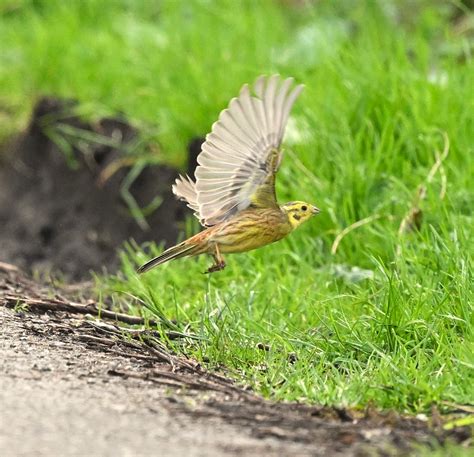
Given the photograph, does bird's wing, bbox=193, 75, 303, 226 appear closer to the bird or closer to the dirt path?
the bird

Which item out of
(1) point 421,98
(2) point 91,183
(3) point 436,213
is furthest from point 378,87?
(2) point 91,183

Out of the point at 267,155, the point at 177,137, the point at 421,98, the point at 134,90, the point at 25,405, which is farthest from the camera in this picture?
the point at 134,90

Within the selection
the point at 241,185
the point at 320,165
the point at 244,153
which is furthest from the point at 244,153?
the point at 320,165

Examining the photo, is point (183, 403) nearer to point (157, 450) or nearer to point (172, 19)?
point (157, 450)

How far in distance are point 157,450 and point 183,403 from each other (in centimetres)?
49

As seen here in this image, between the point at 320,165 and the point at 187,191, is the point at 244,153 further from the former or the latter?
the point at 320,165

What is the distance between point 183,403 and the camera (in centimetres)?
357

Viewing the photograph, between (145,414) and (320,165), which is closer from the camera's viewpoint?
(145,414)

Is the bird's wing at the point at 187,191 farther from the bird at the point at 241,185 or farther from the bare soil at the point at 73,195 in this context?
the bare soil at the point at 73,195

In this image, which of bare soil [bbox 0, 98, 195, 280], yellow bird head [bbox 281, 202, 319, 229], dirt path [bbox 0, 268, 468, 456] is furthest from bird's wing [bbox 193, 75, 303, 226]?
bare soil [bbox 0, 98, 195, 280]

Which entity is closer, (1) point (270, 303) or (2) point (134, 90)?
(1) point (270, 303)

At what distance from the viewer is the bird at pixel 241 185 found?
4359 mm

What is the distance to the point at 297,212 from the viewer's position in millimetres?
4762

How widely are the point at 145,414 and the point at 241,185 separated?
1.43 m
